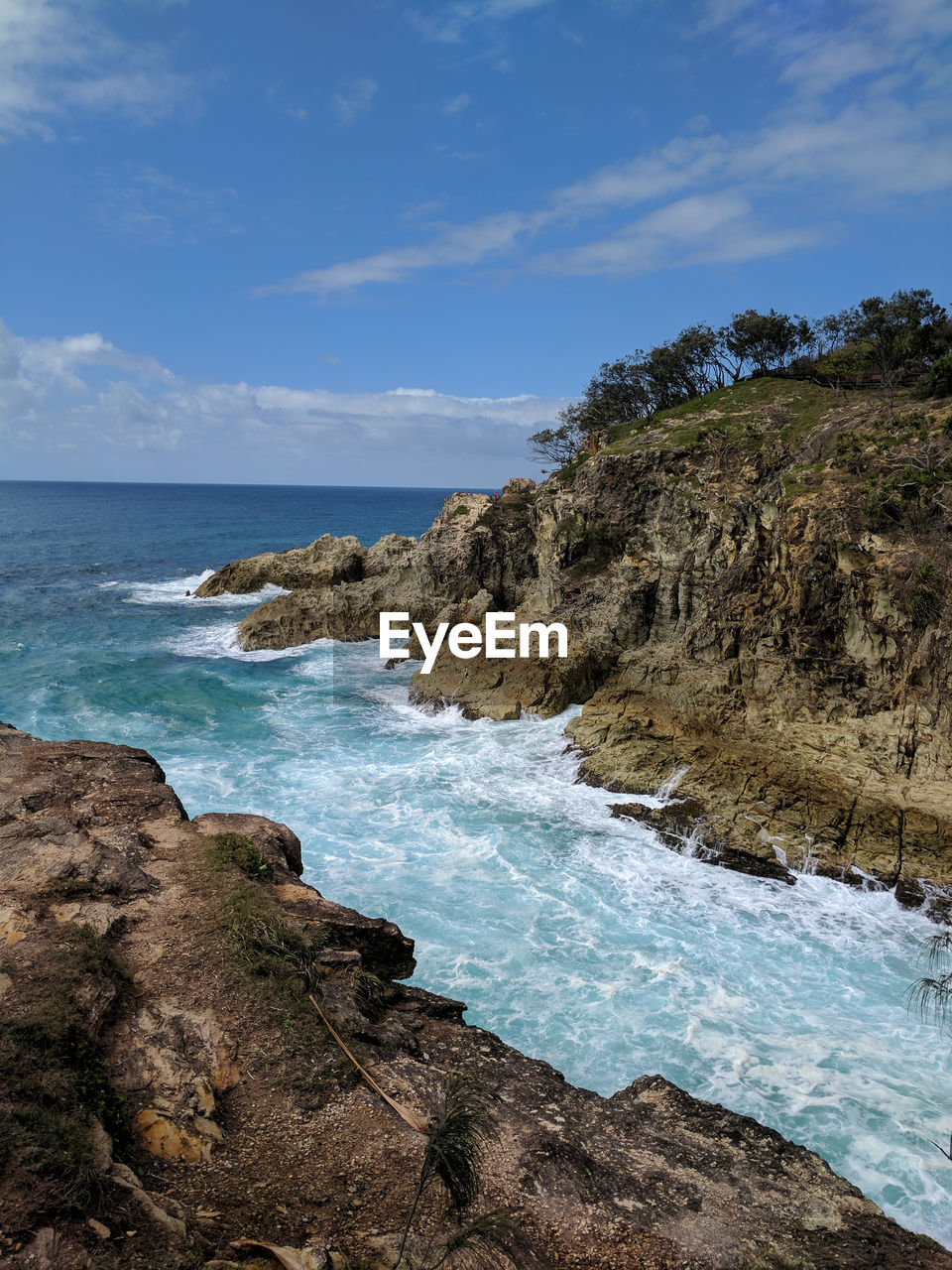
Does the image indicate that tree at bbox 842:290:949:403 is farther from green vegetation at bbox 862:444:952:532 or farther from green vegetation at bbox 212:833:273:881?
green vegetation at bbox 212:833:273:881

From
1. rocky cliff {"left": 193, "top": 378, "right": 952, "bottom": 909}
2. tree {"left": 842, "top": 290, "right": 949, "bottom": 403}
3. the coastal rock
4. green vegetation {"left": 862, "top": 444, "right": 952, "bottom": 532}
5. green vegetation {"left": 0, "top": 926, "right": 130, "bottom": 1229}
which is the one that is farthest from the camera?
the coastal rock

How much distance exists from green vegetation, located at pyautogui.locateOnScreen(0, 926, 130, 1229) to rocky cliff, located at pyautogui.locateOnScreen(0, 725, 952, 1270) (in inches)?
1.0

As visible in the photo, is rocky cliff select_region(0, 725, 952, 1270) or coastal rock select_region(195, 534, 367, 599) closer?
rocky cliff select_region(0, 725, 952, 1270)

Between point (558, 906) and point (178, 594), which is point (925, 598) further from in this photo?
point (178, 594)

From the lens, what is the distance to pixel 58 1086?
295 inches

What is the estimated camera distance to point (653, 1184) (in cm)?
813

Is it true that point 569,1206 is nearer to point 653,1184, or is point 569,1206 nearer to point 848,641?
point 653,1184

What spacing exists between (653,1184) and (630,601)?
21.8 metres

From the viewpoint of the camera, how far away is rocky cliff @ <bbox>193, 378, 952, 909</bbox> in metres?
19.1

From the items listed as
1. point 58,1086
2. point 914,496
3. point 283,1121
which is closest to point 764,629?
point 914,496

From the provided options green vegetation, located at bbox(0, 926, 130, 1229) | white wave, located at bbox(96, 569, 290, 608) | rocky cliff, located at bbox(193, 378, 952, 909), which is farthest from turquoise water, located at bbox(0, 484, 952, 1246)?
white wave, located at bbox(96, 569, 290, 608)

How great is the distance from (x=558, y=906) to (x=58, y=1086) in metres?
12.2

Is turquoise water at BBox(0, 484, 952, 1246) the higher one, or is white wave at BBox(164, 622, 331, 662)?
white wave at BBox(164, 622, 331, 662)

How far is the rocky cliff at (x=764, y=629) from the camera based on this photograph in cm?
1908
